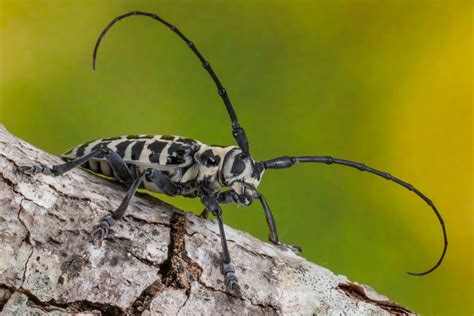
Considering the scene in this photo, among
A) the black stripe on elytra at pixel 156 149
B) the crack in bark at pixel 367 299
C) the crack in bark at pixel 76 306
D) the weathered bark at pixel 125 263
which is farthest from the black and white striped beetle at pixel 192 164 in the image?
the crack in bark at pixel 76 306

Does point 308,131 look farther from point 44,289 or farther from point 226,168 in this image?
point 44,289

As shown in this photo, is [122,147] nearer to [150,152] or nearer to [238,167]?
[150,152]

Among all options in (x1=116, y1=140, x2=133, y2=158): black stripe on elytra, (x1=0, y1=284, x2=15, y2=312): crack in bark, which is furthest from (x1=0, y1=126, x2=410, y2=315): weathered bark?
(x1=116, y1=140, x2=133, y2=158): black stripe on elytra

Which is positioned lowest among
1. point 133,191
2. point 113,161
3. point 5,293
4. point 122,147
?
point 5,293

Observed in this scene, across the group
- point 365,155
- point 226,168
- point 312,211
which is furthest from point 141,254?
point 365,155

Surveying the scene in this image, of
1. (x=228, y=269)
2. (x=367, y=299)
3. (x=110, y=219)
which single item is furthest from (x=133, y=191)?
(x=367, y=299)

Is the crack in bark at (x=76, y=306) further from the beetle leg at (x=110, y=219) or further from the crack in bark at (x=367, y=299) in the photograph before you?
the crack in bark at (x=367, y=299)

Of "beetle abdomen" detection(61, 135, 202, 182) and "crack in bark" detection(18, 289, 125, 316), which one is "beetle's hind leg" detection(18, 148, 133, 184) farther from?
"crack in bark" detection(18, 289, 125, 316)
